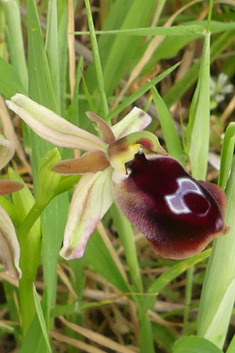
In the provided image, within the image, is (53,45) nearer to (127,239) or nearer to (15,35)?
(15,35)

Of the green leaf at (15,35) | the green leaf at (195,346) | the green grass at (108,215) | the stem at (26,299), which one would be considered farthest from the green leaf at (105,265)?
the green leaf at (15,35)

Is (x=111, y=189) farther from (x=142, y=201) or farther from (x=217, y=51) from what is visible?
(x=217, y=51)

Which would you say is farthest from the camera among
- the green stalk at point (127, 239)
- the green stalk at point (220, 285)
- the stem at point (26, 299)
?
the green stalk at point (127, 239)

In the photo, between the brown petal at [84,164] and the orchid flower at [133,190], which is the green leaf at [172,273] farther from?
the brown petal at [84,164]

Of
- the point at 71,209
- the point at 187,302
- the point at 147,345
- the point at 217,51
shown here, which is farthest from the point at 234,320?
the point at 217,51

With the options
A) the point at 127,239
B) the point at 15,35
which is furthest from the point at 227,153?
the point at 15,35

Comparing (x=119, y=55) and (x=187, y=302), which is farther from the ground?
(x=119, y=55)
